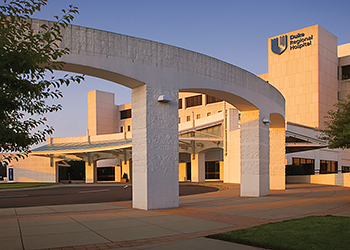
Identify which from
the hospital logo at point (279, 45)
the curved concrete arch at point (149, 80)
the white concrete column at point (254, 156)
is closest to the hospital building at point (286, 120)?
the hospital logo at point (279, 45)

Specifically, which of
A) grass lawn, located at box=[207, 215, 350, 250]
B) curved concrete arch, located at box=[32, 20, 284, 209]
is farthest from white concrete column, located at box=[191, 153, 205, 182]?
grass lawn, located at box=[207, 215, 350, 250]

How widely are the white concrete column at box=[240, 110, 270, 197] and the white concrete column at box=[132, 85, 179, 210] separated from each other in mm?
6119

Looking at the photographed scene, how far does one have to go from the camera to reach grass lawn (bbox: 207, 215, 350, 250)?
20.6ft

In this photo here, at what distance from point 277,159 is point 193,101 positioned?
1408 inches

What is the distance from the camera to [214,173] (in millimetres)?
49812

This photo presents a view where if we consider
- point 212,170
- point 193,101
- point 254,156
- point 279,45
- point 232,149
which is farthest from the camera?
point 193,101

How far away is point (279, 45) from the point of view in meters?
55.8

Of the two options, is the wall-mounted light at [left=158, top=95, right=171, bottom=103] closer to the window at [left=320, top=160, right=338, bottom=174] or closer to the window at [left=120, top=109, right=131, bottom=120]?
the window at [left=320, top=160, right=338, bottom=174]

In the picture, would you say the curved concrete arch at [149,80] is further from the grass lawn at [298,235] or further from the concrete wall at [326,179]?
the concrete wall at [326,179]

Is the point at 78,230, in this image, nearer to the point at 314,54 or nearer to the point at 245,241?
the point at 245,241

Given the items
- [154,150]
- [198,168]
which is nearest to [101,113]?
[198,168]

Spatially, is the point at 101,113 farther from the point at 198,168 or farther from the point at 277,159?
the point at 277,159

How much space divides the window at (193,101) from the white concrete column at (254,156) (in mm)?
38489

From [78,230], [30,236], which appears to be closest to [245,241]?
[78,230]
